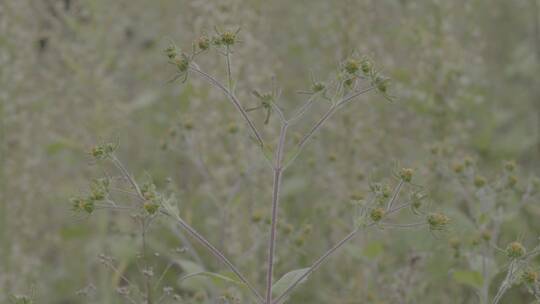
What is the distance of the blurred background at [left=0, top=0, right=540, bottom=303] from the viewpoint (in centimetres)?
306

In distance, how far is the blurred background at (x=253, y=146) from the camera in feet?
10.1

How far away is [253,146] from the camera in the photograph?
3303mm

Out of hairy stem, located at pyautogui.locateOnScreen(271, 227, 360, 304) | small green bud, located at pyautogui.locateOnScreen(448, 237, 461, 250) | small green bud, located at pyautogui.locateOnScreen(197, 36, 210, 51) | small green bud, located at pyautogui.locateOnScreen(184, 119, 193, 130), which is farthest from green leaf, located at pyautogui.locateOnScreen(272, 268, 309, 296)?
small green bud, located at pyautogui.locateOnScreen(184, 119, 193, 130)

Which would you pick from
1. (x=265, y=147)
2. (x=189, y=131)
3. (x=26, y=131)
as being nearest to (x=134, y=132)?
(x=26, y=131)

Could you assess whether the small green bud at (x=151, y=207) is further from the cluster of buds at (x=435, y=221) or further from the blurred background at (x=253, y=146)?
the blurred background at (x=253, y=146)

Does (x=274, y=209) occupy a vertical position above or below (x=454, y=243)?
below

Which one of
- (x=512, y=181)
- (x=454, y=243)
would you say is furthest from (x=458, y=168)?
(x=454, y=243)

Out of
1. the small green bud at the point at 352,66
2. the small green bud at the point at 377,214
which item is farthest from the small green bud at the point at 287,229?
the small green bud at the point at 352,66

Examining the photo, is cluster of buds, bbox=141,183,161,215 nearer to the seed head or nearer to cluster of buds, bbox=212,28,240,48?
cluster of buds, bbox=212,28,240,48

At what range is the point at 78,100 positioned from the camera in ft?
13.0

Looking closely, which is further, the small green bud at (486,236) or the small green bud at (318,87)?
the small green bud at (486,236)

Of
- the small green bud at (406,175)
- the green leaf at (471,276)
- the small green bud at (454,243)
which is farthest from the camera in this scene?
the small green bud at (454,243)

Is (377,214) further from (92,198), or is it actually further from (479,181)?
(479,181)

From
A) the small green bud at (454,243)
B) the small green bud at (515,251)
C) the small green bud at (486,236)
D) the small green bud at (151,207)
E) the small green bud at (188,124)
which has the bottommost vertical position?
the small green bud at (515,251)
